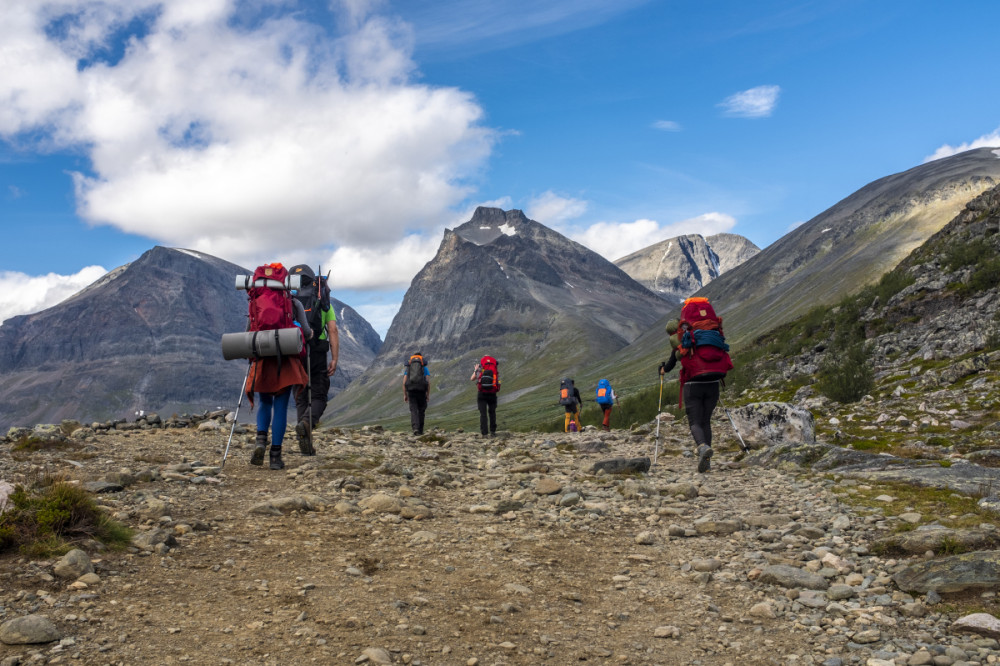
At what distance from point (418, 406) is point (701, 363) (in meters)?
11.0

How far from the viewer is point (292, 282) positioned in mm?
11180

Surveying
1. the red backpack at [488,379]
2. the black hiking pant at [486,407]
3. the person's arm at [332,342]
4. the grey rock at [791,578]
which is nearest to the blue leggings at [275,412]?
the person's arm at [332,342]

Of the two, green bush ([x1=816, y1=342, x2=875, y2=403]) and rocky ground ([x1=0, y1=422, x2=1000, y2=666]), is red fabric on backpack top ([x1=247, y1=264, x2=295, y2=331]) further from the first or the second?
green bush ([x1=816, y1=342, x2=875, y2=403])

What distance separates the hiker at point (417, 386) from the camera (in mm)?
21281

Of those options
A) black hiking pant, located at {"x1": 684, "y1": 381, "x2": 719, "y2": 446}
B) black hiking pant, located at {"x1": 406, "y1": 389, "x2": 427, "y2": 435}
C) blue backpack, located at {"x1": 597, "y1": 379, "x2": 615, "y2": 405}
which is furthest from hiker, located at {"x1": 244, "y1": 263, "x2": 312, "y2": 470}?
blue backpack, located at {"x1": 597, "y1": 379, "x2": 615, "y2": 405}

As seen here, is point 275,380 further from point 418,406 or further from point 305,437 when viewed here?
point 418,406

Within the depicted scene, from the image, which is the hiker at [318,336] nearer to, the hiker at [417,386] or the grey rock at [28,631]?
the hiker at [417,386]

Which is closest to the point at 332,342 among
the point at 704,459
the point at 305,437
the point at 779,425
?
the point at 305,437

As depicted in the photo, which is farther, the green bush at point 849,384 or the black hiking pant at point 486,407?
the black hiking pant at point 486,407

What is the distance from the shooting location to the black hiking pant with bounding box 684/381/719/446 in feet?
45.5

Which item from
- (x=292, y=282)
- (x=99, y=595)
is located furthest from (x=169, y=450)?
(x=99, y=595)

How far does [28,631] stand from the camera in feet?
15.2

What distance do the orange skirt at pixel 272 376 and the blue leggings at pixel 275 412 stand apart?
7.7 inches

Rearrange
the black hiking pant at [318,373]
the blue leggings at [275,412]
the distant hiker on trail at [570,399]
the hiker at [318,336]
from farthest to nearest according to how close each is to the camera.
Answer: the distant hiker on trail at [570,399]
the black hiking pant at [318,373]
the hiker at [318,336]
the blue leggings at [275,412]
